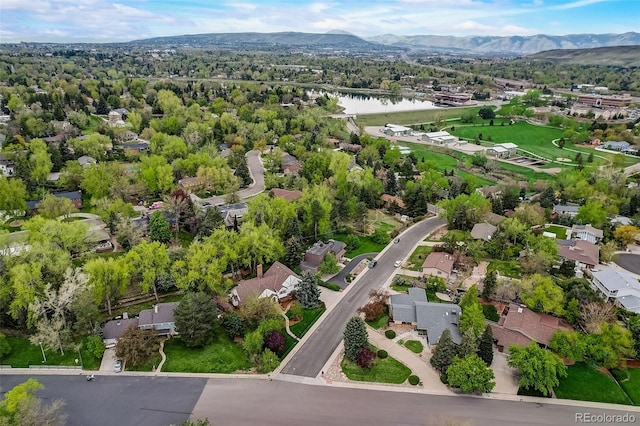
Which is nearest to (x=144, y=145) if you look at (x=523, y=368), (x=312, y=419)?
(x=312, y=419)

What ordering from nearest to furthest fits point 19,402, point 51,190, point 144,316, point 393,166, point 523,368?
point 19,402
point 523,368
point 144,316
point 51,190
point 393,166

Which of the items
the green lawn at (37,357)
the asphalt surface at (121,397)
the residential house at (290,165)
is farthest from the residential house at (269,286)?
the residential house at (290,165)

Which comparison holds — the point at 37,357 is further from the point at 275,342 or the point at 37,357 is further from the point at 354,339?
the point at 354,339

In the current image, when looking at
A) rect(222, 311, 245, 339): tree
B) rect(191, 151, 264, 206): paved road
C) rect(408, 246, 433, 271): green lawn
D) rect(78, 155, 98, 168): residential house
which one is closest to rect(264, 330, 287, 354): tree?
rect(222, 311, 245, 339): tree

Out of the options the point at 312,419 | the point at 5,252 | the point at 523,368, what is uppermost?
the point at 5,252

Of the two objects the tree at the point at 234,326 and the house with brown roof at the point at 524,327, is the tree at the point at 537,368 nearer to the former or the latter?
the house with brown roof at the point at 524,327

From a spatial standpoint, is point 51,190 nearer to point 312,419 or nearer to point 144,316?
point 144,316

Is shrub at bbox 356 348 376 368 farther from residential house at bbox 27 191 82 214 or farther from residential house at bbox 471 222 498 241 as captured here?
residential house at bbox 27 191 82 214
